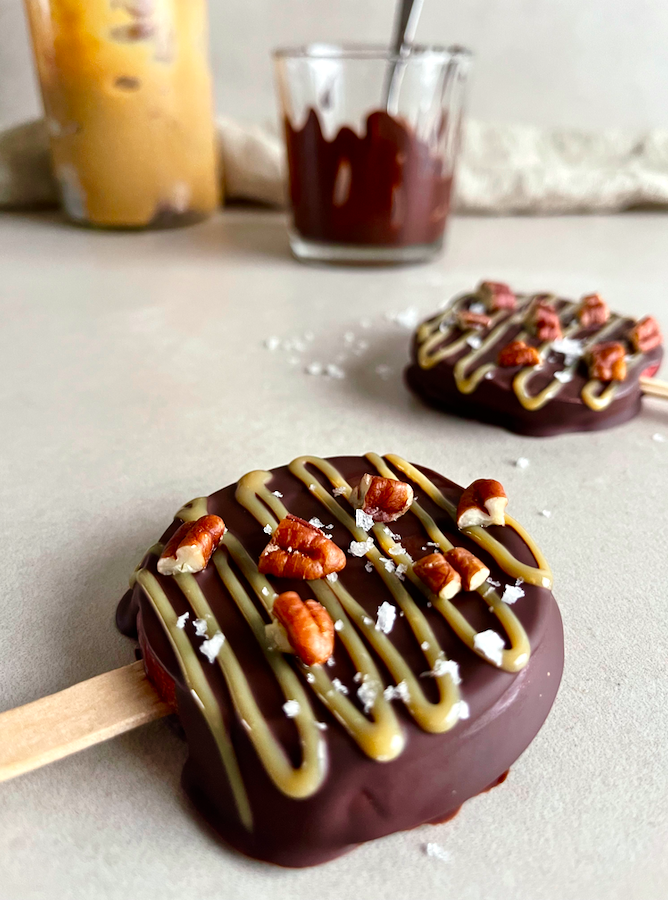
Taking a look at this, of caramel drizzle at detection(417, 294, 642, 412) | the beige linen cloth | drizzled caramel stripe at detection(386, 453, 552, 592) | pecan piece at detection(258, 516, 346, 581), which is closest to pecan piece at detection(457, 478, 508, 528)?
drizzled caramel stripe at detection(386, 453, 552, 592)

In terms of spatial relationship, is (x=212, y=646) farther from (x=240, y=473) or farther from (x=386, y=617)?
(x=240, y=473)

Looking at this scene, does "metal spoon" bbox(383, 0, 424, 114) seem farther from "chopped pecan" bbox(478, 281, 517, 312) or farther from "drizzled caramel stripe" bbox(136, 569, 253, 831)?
"drizzled caramel stripe" bbox(136, 569, 253, 831)

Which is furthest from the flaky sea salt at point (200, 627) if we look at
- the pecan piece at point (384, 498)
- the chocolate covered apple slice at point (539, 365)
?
the chocolate covered apple slice at point (539, 365)

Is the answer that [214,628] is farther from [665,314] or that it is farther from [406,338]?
[665,314]

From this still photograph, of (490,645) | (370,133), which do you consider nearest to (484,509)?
(490,645)

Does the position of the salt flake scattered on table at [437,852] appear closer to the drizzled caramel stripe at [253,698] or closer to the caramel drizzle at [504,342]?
the drizzled caramel stripe at [253,698]
